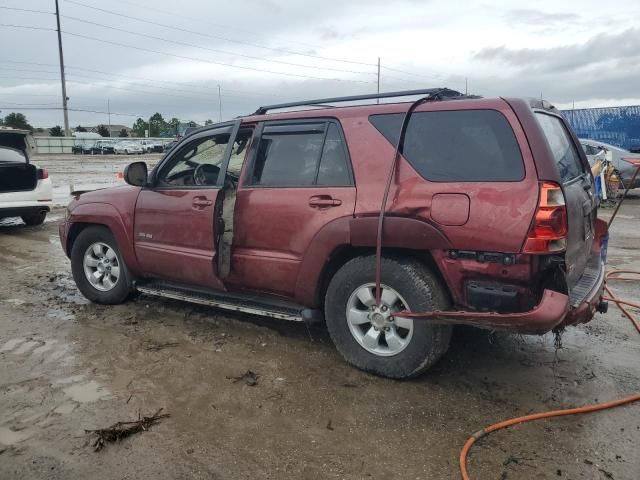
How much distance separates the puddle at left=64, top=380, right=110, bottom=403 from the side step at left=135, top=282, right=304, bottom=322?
1.15 metres

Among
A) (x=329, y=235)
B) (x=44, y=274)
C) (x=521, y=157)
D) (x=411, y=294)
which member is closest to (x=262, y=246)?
(x=329, y=235)

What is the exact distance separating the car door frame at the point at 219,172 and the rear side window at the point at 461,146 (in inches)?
57.3

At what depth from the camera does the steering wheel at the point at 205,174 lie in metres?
4.80

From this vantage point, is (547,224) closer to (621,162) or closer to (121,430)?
(121,430)

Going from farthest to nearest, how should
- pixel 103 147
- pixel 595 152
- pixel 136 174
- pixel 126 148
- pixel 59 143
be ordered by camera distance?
pixel 59 143
pixel 103 147
pixel 126 148
pixel 595 152
pixel 136 174

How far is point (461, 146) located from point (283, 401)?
1986mm

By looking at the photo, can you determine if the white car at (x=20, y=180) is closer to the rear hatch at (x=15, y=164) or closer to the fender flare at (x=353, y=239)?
the rear hatch at (x=15, y=164)

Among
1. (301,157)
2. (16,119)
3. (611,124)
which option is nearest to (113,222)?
(301,157)

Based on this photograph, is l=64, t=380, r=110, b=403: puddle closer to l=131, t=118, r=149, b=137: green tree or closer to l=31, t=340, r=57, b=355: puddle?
l=31, t=340, r=57, b=355: puddle

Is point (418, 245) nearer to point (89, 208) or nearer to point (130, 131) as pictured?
point (89, 208)

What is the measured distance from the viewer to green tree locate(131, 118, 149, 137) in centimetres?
10338

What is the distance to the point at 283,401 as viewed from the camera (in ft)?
11.6

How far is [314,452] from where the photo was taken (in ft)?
9.68

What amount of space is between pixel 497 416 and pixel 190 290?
2.78 meters
